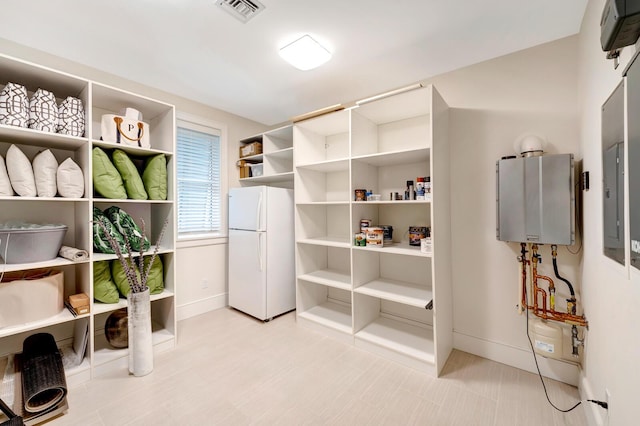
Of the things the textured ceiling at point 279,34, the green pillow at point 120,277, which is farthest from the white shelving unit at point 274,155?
the green pillow at point 120,277

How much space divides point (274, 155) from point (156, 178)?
4.46 feet

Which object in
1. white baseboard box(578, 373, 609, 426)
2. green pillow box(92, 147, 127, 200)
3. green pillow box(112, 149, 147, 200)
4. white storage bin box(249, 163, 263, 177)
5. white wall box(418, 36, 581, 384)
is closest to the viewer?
white baseboard box(578, 373, 609, 426)

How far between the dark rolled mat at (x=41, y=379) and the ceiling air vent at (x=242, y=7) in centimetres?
254

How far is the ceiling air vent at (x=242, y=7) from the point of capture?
161 centimetres

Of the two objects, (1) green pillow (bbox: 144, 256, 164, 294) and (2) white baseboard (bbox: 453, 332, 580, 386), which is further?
(1) green pillow (bbox: 144, 256, 164, 294)

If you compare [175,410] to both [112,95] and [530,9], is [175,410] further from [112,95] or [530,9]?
[530,9]

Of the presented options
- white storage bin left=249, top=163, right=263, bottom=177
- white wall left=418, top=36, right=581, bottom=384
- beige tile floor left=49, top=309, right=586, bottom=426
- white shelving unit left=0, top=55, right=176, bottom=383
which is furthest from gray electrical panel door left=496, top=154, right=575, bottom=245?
white shelving unit left=0, top=55, right=176, bottom=383

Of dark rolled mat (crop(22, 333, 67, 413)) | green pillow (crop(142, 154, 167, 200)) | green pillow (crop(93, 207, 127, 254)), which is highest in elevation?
green pillow (crop(142, 154, 167, 200))

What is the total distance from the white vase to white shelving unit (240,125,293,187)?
1837mm

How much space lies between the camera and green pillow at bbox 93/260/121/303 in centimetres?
202

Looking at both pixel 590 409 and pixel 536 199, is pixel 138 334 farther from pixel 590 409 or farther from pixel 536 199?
pixel 536 199

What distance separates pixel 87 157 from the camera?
1.94m

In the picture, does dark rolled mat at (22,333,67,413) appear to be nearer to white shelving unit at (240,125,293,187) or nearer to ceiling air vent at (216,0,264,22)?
white shelving unit at (240,125,293,187)

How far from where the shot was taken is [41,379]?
Answer: 1576mm
